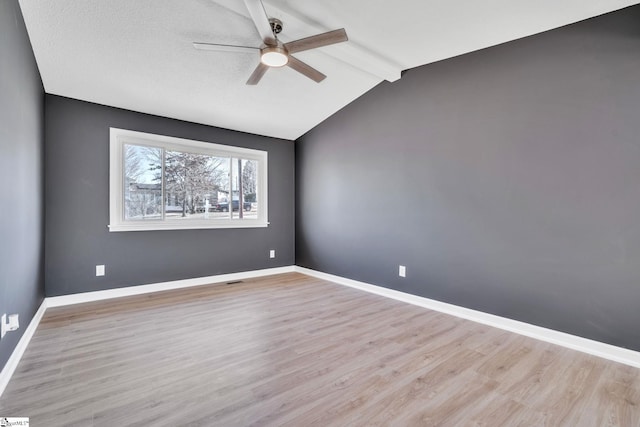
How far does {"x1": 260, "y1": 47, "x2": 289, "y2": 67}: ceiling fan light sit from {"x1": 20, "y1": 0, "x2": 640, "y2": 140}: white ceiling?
35cm

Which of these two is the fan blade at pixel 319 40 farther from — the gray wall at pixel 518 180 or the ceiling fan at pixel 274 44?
the gray wall at pixel 518 180

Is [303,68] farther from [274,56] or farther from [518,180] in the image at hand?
[518,180]

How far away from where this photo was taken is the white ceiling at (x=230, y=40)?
2.34 metres

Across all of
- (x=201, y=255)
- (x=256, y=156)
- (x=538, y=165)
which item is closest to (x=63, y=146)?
(x=201, y=255)

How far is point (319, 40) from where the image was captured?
226 centimetres

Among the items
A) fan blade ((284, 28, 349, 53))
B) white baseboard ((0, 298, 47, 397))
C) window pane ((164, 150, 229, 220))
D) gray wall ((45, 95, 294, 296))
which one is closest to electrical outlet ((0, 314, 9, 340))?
white baseboard ((0, 298, 47, 397))

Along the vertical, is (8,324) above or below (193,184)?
below

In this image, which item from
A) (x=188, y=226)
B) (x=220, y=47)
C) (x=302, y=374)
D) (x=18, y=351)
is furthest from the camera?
(x=188, y=226)

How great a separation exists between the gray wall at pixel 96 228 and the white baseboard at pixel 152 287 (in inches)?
2.4

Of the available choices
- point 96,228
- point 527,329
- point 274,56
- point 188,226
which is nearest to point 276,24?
point 274,56

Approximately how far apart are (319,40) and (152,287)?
3501mm

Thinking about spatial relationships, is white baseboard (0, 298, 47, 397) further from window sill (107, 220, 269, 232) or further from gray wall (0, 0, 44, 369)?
window sill (107, 220, 269, 232)

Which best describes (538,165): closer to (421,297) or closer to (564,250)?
(564,250)

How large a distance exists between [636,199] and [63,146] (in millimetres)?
5247
